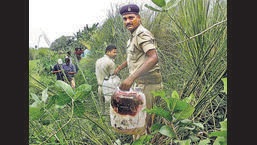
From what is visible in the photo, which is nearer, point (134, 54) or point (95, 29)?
point (134, 54)

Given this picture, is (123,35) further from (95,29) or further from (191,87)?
(191,87)

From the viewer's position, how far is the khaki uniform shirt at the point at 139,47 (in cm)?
141

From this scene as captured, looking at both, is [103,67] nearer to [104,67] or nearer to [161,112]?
[104,67]

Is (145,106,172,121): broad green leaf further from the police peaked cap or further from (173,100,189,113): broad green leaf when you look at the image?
the police peaked cap

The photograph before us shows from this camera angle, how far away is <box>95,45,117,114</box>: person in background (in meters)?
1.49

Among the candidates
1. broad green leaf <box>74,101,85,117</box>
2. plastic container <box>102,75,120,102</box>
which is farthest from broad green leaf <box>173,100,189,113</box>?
plastic container <box>102,75,120,102</box>

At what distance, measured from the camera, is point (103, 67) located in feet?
4.98

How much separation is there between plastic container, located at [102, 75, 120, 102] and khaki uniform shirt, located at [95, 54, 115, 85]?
0.06 ft

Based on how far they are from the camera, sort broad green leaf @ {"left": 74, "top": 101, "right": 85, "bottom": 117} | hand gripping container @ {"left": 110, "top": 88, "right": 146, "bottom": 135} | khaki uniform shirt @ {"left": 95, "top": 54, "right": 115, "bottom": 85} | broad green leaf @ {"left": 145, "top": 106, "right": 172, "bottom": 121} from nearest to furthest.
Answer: broad green leaf @ {"left": 145, "top": 106, "right": 172, "bottom": 121} → broad green leaf @ {"left": 74, "top": 101, "right": 85, "bottom": 117} → hand gripping container @ {"left": 110, "top": 88, "right": 146, "bottom": 135} → khaki uniform shirt @ {"left": 95, "top": 54, "right": 115, "bottom": 85}

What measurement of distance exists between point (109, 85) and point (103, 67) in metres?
0.07

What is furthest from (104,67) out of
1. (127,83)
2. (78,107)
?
(78,107)

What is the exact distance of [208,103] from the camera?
143 cm

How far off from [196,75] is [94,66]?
38 cm

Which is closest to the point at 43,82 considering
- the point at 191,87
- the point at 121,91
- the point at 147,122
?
the point at 121,91
